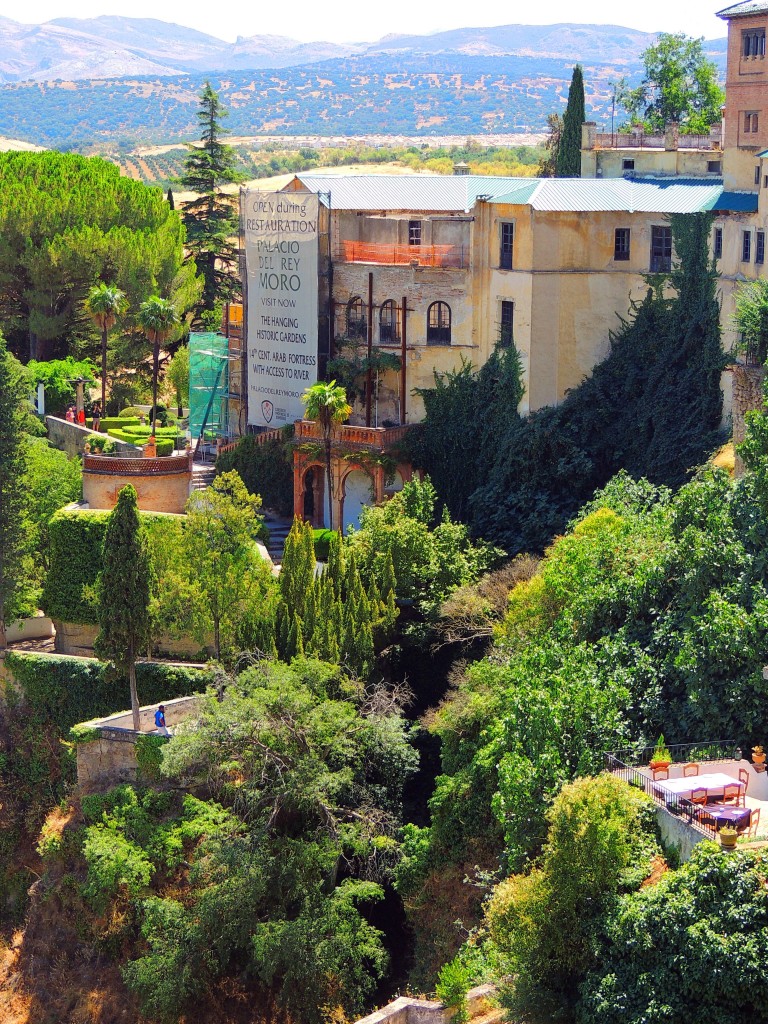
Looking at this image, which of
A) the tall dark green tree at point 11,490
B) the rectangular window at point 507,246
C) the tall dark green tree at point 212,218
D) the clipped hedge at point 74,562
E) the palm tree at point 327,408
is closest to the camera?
the clipped hedge at point 74,562

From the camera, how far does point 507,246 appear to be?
52.3 m

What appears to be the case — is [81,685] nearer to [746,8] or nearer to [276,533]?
[276,533]

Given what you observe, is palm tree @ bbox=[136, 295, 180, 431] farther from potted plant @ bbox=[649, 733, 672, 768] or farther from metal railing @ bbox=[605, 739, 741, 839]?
potted plant @ bbox=[649, 733, 672, 768]

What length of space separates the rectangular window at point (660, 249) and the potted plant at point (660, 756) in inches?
845

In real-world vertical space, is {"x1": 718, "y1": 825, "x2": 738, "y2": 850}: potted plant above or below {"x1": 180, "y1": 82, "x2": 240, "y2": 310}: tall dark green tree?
below

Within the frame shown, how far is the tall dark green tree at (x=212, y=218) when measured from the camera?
255 feet

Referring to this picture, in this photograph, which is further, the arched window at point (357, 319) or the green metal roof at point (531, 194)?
the arched window at point (357, 319)

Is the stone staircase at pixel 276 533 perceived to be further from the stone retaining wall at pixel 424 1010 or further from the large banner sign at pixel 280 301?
the stone retaining wall at pixel 424 1010

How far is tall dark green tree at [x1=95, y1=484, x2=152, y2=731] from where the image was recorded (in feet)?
139

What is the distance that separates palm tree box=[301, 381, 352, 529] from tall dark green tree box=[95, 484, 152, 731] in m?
12.3

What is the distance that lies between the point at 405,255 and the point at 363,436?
250 inches

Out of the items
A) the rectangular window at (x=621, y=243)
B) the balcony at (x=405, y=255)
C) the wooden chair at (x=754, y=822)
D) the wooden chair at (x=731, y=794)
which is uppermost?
the rectangular window at (x=621, y=243)

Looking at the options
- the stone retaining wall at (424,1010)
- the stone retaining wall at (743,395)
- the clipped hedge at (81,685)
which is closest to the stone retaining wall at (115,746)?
the clipped hedge at (81,685)

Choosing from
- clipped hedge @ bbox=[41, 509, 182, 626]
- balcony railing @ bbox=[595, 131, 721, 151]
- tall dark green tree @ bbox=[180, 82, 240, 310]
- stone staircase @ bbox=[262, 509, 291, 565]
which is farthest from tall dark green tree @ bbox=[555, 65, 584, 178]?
clipped hedge @ bbox=[41, 509, 182, 626]
